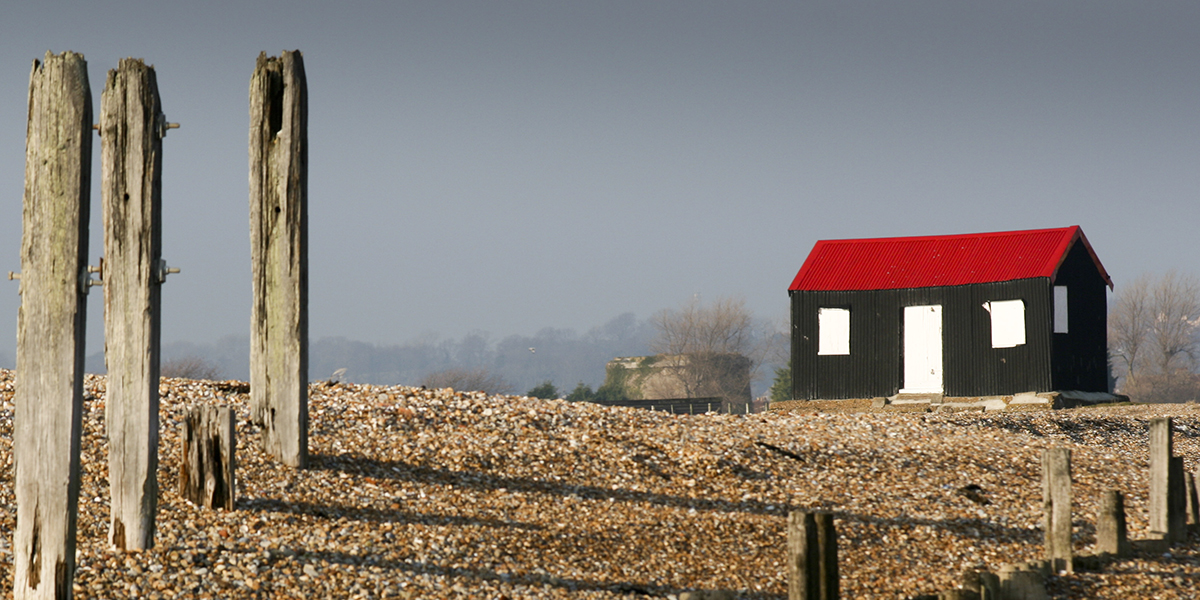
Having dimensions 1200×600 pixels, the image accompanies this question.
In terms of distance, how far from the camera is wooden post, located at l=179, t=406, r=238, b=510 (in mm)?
9312

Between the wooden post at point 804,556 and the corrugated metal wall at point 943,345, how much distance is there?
2221 cm

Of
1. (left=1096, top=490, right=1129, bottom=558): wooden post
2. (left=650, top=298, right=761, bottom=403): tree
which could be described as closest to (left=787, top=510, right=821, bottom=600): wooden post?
(left=1096, top=490, right=1129, bottom=558): wooden post

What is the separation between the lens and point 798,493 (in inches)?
483

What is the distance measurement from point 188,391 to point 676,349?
86724mm

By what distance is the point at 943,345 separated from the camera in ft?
91.9

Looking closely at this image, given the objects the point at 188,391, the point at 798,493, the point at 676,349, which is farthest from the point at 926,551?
the point at 676,349

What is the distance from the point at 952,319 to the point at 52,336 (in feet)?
81.6

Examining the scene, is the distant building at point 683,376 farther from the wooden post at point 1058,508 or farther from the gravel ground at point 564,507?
the wooden post at point 1058,508

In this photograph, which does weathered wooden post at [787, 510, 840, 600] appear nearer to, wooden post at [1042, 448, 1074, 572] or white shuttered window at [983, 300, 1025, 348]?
wooden post at [1042, 448, 1074, 572]

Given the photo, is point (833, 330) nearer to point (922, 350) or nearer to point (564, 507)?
point (922, 350)

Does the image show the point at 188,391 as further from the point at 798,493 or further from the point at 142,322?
the point at 798,493

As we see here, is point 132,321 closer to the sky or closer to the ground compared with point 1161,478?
closer to the sky

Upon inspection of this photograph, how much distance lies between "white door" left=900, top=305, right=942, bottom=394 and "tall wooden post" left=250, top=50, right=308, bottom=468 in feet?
69.0

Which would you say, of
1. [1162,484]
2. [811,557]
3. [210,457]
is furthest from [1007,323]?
[210,457]
